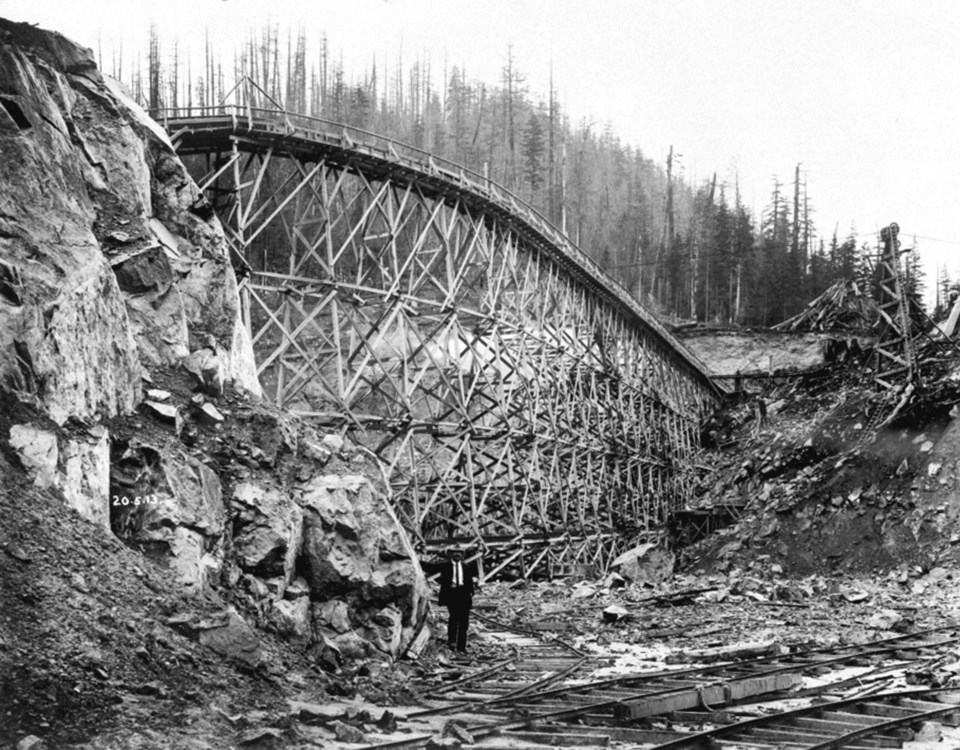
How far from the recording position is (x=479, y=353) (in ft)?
71.3

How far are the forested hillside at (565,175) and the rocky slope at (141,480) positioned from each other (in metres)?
34.8

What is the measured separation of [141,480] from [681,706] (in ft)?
15.7

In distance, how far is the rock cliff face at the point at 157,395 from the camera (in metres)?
7.95

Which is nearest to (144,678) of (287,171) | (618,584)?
(618,584)

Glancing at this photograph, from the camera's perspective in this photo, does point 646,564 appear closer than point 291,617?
No

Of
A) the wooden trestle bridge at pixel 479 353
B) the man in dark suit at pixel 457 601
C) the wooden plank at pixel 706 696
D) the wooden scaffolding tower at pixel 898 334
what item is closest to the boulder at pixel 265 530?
the man in dark suit at pixel 457 601

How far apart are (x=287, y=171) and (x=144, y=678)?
3750 cm

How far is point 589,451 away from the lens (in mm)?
23234

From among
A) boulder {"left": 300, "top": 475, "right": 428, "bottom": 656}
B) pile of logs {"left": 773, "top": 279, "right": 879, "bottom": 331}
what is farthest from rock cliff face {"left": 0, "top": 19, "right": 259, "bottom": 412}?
pile of logs {"left": 773, "top": 279, "right": 879, "bottom": 331}

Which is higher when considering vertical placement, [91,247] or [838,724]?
[91,247]

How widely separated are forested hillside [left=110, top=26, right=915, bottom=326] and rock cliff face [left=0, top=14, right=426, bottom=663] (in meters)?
34.5

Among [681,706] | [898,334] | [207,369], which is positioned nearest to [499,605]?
[207,369]

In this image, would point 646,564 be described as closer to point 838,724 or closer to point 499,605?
point 499,605

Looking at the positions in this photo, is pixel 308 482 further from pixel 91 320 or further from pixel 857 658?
pixel 857 658
